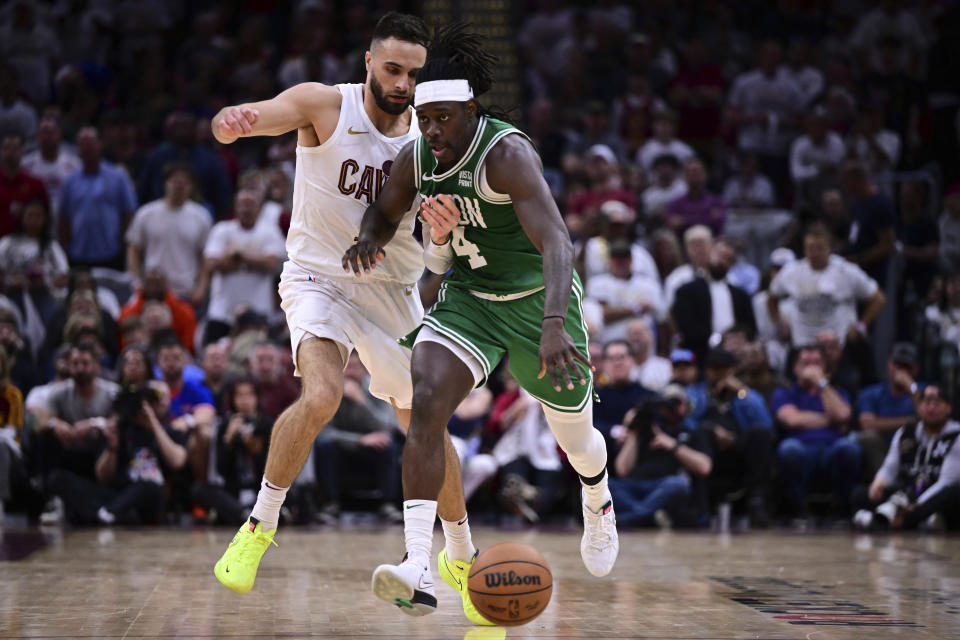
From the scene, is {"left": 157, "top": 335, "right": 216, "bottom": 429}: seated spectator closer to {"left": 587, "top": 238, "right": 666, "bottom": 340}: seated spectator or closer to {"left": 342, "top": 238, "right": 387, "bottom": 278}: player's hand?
{"left": 587, "top": 238, "right": 666, "bottom": 340}: seated spectator

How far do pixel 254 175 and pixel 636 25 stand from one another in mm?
6282

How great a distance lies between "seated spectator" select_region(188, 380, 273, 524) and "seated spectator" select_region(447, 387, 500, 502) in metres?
1.62

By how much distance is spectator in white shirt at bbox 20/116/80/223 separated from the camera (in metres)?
12.8

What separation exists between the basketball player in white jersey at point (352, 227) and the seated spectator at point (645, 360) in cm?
544

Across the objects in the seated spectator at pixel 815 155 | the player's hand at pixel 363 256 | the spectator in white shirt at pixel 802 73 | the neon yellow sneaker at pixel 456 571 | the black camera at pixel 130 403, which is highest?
the spectator in white shirt at pixel 802 73

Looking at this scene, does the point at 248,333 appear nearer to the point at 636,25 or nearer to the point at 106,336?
the point at 106,336

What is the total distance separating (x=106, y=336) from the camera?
36.8 feet

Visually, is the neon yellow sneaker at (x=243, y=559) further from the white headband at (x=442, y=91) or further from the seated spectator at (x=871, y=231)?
the seated spectator at (x=871, y=231)

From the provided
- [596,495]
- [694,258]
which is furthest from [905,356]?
[596,495]

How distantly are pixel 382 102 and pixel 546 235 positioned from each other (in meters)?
1.19

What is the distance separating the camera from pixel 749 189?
45.2ft

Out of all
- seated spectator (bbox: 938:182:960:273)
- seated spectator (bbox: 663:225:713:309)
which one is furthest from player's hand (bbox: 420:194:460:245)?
seated spectator (bbox: 938:182:960:273)

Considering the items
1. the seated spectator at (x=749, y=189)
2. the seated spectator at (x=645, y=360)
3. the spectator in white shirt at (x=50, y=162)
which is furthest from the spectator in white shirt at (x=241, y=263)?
the seated spectator at (x=749, y=189)

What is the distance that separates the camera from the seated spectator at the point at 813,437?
35.0 ft
